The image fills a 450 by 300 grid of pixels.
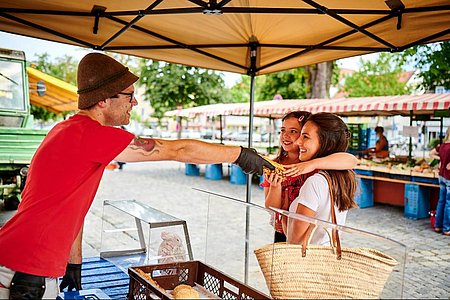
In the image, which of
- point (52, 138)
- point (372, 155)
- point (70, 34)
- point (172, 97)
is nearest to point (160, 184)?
point (372, 155)

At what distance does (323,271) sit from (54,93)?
604 inches

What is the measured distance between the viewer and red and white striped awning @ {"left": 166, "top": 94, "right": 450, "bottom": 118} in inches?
393

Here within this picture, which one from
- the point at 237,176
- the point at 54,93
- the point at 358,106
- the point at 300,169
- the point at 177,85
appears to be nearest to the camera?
the point at 300,169

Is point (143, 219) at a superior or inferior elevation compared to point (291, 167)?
inferior

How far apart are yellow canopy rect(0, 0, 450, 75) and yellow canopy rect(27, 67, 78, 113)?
9456mm

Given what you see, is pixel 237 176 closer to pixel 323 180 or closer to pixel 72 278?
pixel 72 278

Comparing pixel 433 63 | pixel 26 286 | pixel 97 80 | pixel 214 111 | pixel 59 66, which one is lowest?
pixel 26 286

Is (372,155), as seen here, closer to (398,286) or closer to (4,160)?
(4,160)

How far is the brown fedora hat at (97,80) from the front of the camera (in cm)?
201

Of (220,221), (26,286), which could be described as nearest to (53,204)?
(26,286)

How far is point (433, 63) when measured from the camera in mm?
12633

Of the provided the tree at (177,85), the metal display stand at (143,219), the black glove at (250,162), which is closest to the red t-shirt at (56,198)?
the black glove at (250,162)

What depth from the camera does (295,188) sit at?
2.84 m

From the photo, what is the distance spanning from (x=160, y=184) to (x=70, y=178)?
12298mm
